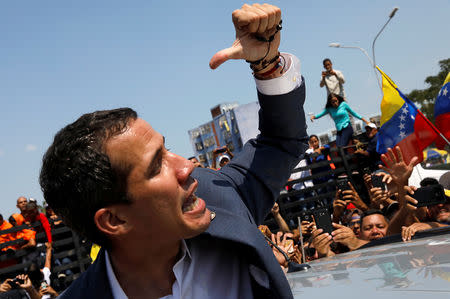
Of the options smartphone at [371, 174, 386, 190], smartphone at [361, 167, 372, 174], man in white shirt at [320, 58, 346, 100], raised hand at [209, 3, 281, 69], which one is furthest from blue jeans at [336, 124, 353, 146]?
raised hand at [209, 3, 281, 69]

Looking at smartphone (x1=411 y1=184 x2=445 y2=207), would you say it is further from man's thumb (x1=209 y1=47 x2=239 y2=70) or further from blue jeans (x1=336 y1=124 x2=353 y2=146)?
blue jeans (x1=336 y1=124 x2=353 y2=146)

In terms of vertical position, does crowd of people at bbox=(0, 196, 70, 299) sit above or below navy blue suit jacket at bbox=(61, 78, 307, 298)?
below

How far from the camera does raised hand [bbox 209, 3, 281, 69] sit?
1309 mm

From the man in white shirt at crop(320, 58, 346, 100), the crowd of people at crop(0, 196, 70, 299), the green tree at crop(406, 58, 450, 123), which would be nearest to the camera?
the crowd of people at crop(0, 196, 70, 299)

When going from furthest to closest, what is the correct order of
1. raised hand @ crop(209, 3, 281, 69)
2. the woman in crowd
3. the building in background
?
the building in background, the woman in crowd, raised hand @ crop(209, 3, 281, 69)

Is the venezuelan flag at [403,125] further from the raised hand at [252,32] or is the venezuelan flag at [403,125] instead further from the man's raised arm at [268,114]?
the raised hand at [252,32]

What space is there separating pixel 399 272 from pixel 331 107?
21.3ft

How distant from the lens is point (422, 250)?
2125mm

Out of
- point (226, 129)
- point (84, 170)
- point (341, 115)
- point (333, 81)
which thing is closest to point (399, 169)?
point (84, 170)

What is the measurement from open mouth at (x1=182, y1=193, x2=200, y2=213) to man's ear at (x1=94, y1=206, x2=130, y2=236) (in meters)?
0.19

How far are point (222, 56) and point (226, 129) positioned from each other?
2800 inches

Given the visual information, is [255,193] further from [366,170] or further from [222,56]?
[366,170]

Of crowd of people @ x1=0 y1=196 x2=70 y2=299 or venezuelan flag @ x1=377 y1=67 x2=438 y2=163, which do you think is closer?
venezuelan flag @ x1=377 y1=67 x2=438 y2=163

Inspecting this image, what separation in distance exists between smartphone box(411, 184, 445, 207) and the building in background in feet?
163
